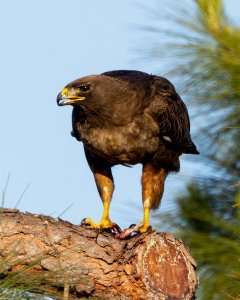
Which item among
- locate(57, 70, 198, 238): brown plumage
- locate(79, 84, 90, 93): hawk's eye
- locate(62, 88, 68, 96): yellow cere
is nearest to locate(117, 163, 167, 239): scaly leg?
locate(57, 70, 198, 238): brown plumage

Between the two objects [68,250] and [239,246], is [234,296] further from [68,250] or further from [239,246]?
[68,250]

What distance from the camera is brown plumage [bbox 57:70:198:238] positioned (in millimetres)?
5953

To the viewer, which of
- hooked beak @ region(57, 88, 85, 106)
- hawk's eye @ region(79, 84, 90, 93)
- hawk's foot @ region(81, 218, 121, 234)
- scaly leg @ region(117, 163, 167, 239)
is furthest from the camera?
scaly leg @ region(117, 163, 167, 239)

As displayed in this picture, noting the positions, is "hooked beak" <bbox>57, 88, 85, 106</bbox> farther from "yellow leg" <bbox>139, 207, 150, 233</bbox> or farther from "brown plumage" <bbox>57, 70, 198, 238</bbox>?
"yellow leg" <bbox>139, 207, 150, 233</bbox>

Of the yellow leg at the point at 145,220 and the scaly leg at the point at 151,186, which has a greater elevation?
the scaly leg at the point at 151,186

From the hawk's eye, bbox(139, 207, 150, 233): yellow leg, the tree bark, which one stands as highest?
the hawk's eye

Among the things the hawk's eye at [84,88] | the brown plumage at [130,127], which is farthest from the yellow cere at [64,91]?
the hawk's eye at [84,88]

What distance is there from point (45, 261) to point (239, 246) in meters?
1.28

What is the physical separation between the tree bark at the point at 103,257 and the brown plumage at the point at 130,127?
1422mm

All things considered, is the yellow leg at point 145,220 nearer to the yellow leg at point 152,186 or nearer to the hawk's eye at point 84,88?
the yellow leg at point 152,186

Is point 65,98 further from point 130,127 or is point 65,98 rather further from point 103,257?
point 103,257

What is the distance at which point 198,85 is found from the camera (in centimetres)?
545

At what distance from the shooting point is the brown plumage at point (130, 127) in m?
5.95

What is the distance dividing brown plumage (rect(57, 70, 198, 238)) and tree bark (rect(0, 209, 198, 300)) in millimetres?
1422
